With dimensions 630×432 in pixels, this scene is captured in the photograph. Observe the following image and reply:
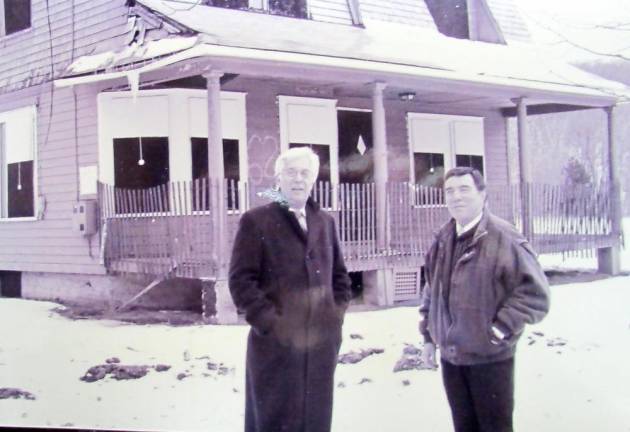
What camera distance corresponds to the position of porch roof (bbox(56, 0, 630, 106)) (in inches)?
187

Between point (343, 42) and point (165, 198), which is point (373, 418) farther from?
point (343, 42)

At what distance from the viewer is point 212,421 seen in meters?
3.16

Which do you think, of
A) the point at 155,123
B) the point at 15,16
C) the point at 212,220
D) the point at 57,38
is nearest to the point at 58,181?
the point at 155,123

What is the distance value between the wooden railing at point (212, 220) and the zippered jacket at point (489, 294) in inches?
70.2

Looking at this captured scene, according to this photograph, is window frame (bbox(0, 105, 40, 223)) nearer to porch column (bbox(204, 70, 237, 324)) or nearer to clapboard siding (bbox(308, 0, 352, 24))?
porch column (bbox(204, 70, 237, 324))

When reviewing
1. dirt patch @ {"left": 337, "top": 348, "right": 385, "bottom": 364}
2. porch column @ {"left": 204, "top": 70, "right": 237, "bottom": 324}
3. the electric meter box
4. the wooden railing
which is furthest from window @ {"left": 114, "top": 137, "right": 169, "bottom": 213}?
dirt patch @ {"left": 337, "top": 348, "right": 385, "bottom": 364}

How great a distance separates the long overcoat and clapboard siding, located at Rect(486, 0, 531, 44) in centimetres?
A: 185

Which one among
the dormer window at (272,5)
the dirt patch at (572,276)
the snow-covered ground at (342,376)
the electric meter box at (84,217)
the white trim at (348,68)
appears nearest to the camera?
the snow-covered ground at (342,376)

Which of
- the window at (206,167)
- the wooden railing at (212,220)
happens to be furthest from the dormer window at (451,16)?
the window at (206,167)

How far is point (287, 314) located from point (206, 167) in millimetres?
3392

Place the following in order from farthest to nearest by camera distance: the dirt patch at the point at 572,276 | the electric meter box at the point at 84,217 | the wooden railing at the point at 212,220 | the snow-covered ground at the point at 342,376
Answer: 1. the electric meter box at the point at 84,217
2. the wooden railing at the point at 212,220
3. the dirt patch at the point at 572,276
4. the snow-covered ground at the point at 342,376

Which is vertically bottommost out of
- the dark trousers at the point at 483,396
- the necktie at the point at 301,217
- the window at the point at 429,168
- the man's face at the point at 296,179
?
the dark trousers at the point at 483,396

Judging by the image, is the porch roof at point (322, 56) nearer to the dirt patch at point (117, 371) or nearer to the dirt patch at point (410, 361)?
the dirt patch at point (410, 361)

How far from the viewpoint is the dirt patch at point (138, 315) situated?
4.24m
